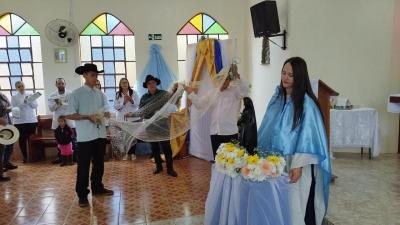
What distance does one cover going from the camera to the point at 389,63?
5078 mm

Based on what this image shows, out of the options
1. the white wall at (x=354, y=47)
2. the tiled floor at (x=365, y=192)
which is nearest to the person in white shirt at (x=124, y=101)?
the white wall at (x=354, y=47)

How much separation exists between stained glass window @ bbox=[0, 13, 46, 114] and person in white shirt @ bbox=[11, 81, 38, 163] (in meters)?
1.11

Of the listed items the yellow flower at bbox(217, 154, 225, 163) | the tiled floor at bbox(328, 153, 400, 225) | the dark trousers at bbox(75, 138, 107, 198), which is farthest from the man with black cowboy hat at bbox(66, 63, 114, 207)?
the tiled floor at bbox(328, 153, 400, 225)

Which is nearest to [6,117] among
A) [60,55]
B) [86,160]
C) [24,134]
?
[24,134]

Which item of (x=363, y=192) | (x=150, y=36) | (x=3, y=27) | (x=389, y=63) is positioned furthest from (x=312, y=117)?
(x=3, y=27)

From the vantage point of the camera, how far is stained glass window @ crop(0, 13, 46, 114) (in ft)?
21.6

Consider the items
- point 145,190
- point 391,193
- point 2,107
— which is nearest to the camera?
point 391,193

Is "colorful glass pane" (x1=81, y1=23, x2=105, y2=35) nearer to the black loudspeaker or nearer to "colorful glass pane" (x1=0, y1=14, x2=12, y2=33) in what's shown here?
"colorful glass pane" (x1=0, y1=14, x2=12, y2=33)

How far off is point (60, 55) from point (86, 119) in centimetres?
366

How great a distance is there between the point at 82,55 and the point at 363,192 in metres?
5.63

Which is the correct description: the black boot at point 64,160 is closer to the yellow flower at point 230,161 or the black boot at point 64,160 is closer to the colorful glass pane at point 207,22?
the colorful glass pane at point 207,22

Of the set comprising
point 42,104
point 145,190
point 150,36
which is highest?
point 150,36

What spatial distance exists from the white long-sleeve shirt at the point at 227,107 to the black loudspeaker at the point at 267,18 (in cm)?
161

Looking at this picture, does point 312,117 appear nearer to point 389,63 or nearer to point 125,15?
point 389,63
